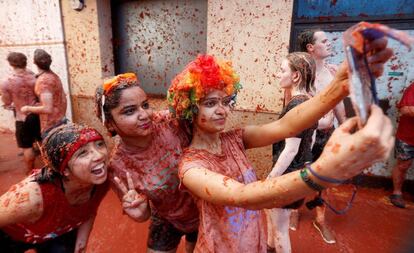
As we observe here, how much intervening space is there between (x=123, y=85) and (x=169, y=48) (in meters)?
3.13

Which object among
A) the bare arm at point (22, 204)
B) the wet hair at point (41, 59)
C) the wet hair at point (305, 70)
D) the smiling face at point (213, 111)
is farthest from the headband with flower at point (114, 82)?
the wet hair at point (41, 59)

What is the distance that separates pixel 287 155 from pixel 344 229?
5.39ft

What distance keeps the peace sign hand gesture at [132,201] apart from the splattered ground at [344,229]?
1.34 m

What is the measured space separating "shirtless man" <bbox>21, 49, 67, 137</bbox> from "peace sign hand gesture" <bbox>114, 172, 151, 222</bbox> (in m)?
2.57

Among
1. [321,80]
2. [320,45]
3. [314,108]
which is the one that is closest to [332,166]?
[314,108]

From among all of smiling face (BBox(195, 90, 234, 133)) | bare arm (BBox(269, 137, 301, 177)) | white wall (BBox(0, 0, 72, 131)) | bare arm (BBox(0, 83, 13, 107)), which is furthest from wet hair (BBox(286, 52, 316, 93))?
white wall (BBox(0, 0, 72, 131))

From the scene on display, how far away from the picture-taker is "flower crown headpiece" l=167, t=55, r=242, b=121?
1428mm

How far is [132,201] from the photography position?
5.17ft

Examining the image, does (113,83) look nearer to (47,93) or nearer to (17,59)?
(47,93)

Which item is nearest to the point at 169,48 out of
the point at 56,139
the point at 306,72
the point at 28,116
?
the point at 28,116

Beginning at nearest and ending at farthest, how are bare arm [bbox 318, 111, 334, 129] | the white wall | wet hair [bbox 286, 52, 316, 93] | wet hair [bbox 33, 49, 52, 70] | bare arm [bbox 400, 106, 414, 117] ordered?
1. wet hair [bbox 286, 52, 316, 93]
2. bare arm [bbox 318, 111, 334, 129]
3. bare arm [bbox 400, 106, 414, 117]
4. wet hair [bbox 33, 49, 52, 70]
5. the white wall

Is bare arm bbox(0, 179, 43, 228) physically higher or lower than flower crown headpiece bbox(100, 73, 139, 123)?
lower

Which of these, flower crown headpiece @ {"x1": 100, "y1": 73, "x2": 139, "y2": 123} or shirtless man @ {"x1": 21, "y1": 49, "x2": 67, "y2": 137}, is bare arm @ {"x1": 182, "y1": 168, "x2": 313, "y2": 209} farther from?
shirtless man @ {"x1": 21, "y1": 49, "x2": 67, "y2": 137}

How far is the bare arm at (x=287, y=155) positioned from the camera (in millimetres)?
2045
